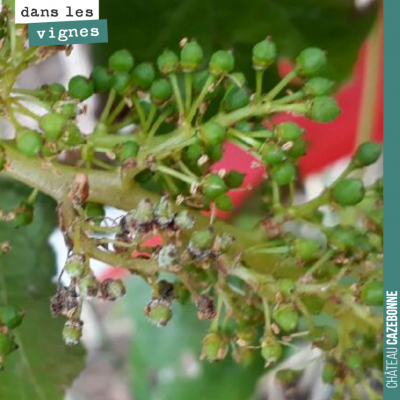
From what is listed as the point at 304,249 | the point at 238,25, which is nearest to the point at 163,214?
the point at 304,249

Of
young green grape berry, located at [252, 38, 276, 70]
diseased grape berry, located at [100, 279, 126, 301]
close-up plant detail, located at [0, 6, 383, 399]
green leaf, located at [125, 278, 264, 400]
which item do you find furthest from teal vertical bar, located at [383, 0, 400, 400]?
green leaf, located at [125, 278, 264, 400]

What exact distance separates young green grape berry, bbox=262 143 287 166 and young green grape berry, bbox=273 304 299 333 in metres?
0.11

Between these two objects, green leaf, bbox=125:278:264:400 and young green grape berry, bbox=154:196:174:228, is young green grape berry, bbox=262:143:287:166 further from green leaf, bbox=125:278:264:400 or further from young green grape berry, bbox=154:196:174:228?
green leaf, bbox=125:278:264:400

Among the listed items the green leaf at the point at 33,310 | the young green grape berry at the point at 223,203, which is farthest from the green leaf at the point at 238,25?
the young green grape berry at the point at 223,203

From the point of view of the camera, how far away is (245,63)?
100cm

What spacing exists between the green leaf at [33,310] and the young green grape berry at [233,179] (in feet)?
0.68

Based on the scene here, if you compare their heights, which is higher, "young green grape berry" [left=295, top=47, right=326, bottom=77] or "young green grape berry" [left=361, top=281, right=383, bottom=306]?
"young green grape berry" [left=295, top=47, right=326, bottom=77]

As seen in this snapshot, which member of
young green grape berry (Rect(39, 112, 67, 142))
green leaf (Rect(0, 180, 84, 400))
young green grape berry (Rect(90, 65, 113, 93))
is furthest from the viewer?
green leaf (Rect(0, 180, 84, 400))

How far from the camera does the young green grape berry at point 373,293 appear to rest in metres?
0.71

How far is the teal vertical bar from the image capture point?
0.75 metres

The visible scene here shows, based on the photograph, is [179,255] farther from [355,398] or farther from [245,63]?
[245,63]

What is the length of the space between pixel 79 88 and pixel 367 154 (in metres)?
0.25

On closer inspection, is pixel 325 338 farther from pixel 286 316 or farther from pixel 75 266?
pixel 75 266

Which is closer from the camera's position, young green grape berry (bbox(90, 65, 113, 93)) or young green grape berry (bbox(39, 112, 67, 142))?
young green grape berry (bbox(39, 112, 67, 142))
